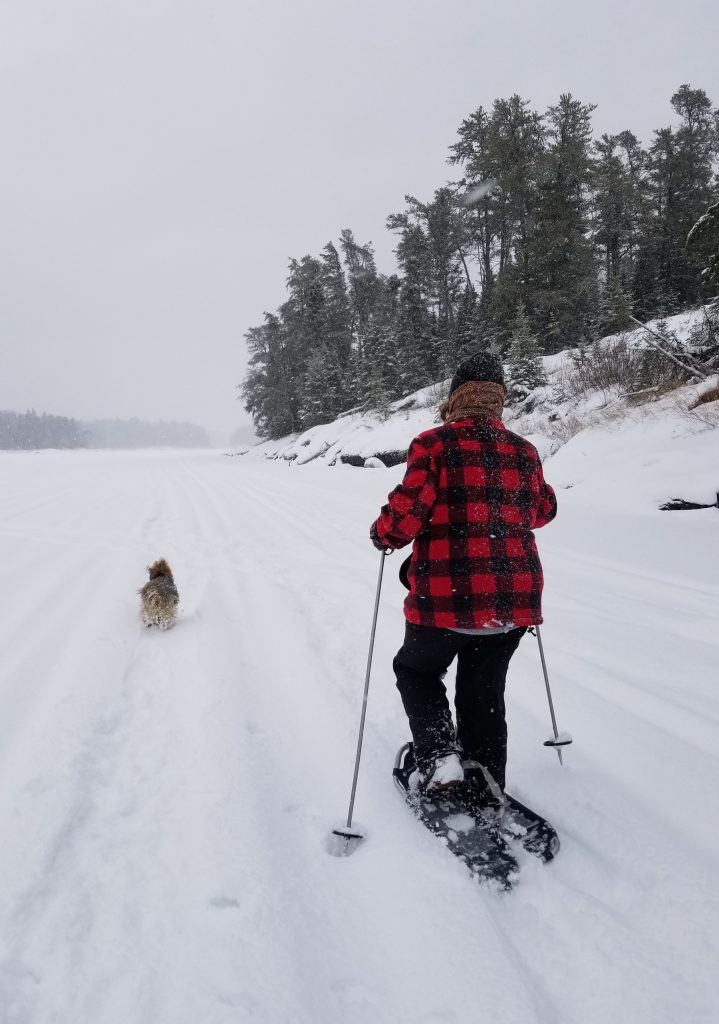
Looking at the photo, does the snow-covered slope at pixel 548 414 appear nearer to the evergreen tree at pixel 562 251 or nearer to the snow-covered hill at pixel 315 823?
the evergreen tree at pixel 562 251

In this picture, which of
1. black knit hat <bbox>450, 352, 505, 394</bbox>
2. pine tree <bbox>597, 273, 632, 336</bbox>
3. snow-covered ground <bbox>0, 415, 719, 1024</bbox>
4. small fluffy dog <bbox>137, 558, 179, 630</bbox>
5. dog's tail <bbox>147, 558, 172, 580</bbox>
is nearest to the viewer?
snow-covered ground <bbox>0, 415, 719, 1024</bbox>

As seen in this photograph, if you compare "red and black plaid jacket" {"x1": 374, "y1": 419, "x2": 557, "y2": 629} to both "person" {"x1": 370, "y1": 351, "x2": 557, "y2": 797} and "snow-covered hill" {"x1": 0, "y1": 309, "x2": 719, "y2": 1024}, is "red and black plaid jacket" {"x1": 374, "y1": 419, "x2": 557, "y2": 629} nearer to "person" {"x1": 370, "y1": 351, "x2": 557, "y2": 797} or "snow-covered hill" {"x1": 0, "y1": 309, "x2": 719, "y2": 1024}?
"person" {"x1": 370, "y1": 351, "x2": 557, "y2": 797}

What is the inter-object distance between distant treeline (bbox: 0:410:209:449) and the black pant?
382 ft

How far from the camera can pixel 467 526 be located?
169 cm

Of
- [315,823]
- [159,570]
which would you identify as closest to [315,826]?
[315,823]

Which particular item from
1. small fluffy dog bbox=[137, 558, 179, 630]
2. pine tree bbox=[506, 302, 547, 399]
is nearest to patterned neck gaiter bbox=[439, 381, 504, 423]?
small fluffy dog bbox=[137, 558, 179, 630]

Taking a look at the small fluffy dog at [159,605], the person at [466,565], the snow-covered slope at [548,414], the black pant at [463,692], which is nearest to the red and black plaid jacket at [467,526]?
the person at [466,565]

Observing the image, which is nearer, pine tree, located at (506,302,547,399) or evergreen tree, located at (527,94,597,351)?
pine tree, located at (506,302,547,399)

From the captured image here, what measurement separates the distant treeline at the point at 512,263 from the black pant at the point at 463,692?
1423 centimetres

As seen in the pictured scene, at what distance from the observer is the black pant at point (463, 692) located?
1.80 meters

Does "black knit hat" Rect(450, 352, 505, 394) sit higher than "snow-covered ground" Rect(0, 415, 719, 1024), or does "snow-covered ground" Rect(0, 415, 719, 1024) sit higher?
"black knit hat" Rect(450, 352, 505, 394)

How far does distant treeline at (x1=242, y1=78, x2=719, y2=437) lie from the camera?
1881 centimetres

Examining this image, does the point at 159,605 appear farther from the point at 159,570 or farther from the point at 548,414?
the point at 548,414

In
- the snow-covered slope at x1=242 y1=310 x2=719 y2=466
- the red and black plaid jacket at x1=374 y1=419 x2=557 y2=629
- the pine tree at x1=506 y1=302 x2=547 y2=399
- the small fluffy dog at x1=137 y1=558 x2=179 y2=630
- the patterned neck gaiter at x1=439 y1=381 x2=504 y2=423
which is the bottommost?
the small fluffy dog at x1=137 y1=558 x2=179 y2=630
